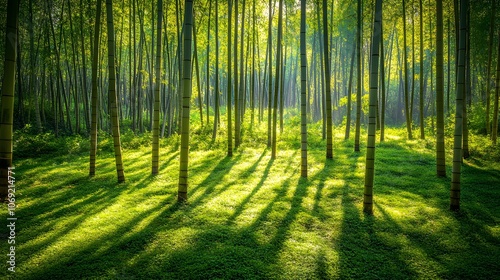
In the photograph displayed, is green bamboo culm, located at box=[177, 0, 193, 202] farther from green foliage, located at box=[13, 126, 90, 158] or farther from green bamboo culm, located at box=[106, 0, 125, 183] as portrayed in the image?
green foliage, located at box=[13, 126, 90, 158]

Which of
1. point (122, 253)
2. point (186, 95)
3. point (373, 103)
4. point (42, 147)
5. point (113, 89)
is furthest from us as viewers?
point (42, 147)

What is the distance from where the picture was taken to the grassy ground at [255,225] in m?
2.54

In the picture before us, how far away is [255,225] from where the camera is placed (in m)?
3.44

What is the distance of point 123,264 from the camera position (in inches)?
100

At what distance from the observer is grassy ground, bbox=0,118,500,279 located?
254cm

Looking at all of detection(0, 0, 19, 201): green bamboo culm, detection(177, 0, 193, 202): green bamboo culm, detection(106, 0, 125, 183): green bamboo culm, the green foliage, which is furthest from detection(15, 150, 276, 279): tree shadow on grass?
the green foliage

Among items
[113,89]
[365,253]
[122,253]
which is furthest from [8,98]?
[365,253]

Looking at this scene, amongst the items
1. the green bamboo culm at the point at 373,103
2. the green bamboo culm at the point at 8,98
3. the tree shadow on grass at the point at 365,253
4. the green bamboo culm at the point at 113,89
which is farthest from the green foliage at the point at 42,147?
the green bamboo culm at the point at 373,103

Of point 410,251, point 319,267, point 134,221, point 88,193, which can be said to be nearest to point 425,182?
point 410,251

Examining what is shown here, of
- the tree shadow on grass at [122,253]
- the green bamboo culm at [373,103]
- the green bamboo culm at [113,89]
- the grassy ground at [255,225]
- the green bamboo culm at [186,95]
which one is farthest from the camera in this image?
the green bamboo culm at [113,89]

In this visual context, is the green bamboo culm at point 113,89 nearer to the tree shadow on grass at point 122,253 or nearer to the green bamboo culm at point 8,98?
the green bamboo culm at point 8,98

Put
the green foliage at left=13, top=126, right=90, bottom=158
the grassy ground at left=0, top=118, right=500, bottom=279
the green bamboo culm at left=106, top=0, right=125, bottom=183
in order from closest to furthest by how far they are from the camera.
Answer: the grassy ground at left=0, top=118, right=500, bottom=279, the green bamboo culm at left=106, top=0, right=125, bottom=183, the green foliage at left=13, top=126, right=90, bottom=158

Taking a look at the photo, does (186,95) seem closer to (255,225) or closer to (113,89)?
(113,89)

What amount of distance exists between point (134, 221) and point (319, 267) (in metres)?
2.47
